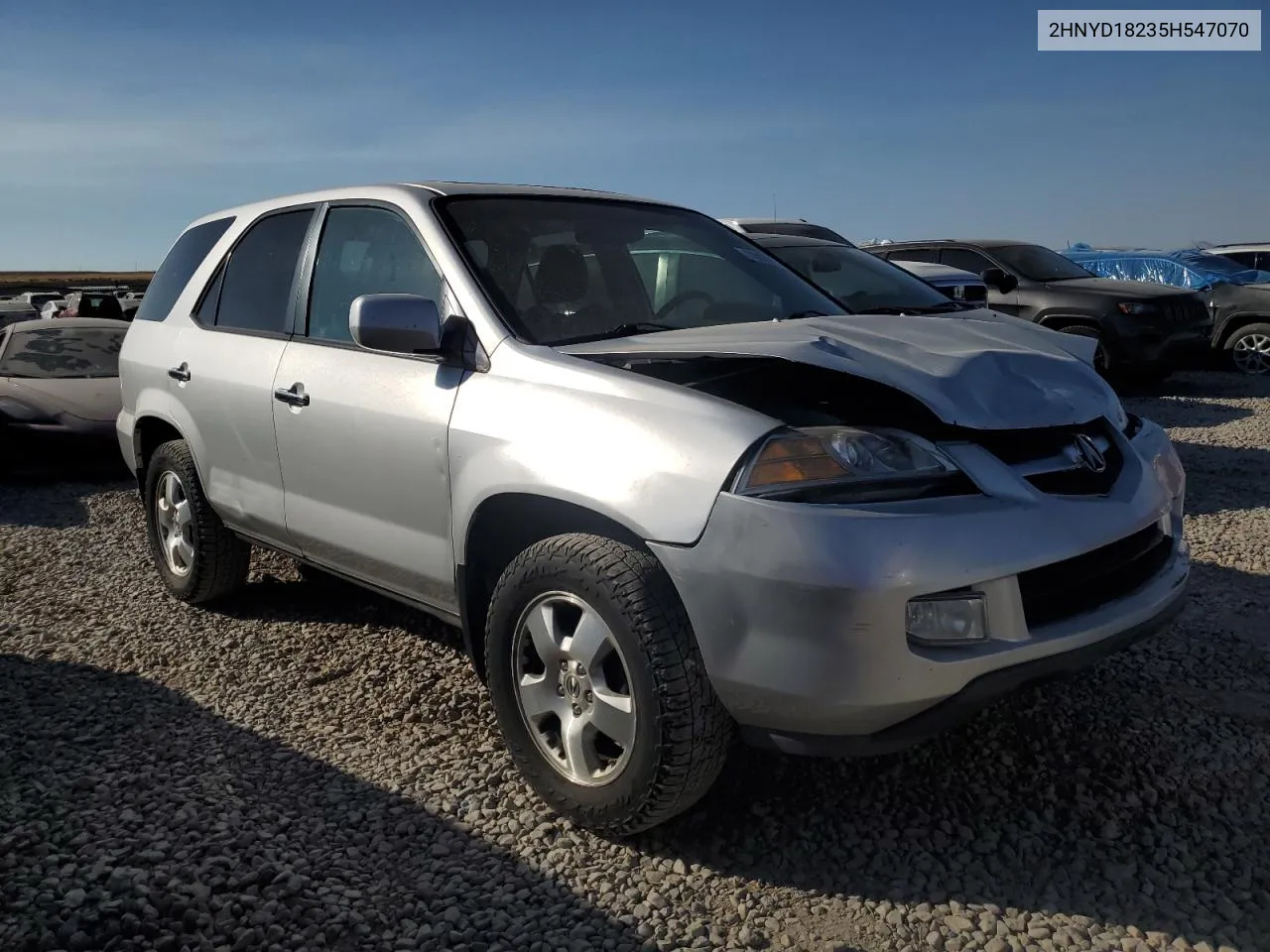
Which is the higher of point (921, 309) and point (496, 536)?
point (921, 309)

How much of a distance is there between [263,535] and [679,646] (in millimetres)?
2240

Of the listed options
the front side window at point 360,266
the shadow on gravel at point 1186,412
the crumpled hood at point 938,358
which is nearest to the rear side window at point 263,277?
the front side window at point 360,266

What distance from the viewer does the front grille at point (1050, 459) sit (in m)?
2.57

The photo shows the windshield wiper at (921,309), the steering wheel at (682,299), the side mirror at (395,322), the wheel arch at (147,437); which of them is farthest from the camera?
the windshield wiper at (921,309)

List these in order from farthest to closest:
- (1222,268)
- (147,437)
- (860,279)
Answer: (1222,268)
(860,279)
(147,437)

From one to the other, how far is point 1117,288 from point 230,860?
10720 mm

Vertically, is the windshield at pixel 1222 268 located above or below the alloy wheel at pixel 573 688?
above

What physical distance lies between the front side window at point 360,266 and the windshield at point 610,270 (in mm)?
176

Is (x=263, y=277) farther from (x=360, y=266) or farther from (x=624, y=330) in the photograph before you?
(x=624, y=330)

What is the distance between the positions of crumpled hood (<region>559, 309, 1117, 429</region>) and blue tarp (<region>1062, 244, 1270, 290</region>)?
12.6 metres

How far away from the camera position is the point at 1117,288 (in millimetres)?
10906

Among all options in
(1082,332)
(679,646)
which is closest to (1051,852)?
(679,646)

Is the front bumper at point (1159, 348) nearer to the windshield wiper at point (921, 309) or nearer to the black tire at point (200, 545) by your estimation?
the windshield wiper at point (921, 309)

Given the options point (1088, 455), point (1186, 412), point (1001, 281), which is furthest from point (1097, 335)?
point (1088, 455)
